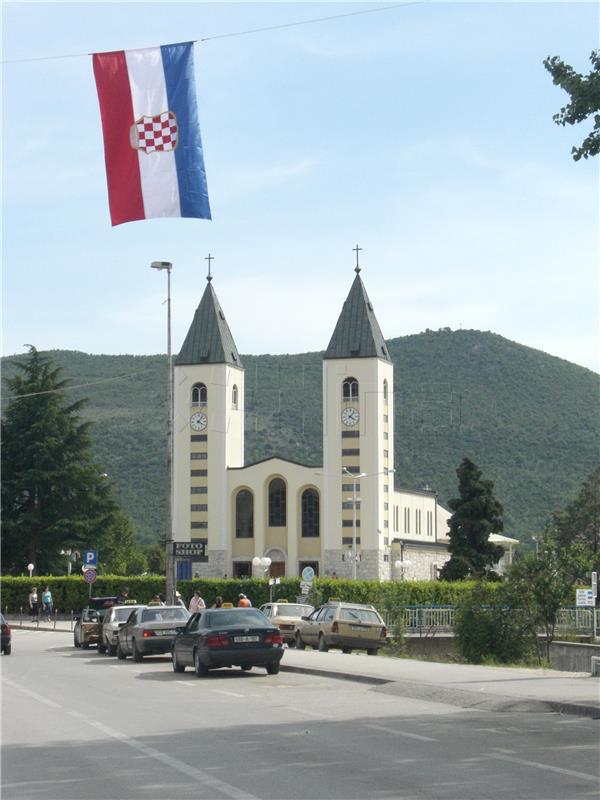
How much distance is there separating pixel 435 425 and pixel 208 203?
141960 millimetres

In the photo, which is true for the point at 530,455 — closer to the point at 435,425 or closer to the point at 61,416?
the point at 435,425

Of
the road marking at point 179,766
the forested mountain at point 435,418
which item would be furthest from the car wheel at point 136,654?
the forested mountain at point 435,418

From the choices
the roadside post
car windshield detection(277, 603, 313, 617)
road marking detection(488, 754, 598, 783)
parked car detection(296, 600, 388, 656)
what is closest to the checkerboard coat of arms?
road marking detection(488, 754, 598, 783)

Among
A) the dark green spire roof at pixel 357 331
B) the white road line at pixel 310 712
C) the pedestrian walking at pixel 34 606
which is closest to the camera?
the white road line at pixel 310 712

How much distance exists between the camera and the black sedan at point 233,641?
85.9ft

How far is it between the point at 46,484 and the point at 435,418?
76.1 metres

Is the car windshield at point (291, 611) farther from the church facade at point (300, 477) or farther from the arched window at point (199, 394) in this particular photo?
the arched window at point (199, 394)

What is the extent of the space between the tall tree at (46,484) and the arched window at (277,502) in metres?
13.8

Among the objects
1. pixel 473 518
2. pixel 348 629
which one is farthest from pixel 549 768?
pixel 473 518

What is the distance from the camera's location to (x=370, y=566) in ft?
331

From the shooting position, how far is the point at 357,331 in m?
107

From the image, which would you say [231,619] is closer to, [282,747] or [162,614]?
[162,614]

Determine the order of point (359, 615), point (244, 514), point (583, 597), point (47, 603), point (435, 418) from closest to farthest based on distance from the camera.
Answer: point (583, 597) < point (359, 615) < point (47, 603) < point (244, 514) < point (435, 418)

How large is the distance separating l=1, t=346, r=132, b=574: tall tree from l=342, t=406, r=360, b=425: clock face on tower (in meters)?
19.4
